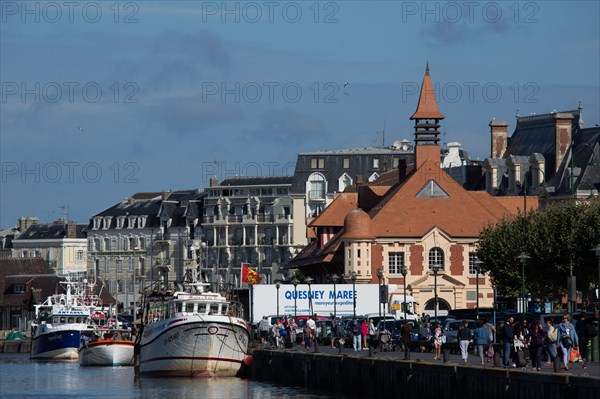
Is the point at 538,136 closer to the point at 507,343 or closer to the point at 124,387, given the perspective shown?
the point at 124,387

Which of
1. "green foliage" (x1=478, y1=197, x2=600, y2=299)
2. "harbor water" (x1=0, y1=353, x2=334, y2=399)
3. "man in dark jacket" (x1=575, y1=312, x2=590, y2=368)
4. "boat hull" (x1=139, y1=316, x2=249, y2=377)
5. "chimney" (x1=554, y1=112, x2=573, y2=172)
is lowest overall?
"harbor water" (x1=0, y1=353, x2=334, y2=399)

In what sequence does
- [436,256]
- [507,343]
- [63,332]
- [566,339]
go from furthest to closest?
[436,256]
[63,332]
[507,343]
[566,339]

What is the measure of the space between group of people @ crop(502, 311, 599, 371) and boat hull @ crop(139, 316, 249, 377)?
1086 inches

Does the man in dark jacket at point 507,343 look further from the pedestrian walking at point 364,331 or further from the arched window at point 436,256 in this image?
the arched window at point 436,256

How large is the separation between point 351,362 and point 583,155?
69.3 metres

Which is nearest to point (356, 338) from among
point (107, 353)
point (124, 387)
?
point (124, 387)

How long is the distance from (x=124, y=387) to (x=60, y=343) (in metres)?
46.7

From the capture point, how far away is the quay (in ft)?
173

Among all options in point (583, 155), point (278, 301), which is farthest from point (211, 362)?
point (583, 155)

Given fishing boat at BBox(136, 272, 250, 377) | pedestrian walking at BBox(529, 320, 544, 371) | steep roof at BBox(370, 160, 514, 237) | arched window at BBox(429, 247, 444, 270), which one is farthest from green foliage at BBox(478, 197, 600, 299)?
pedestrian walking at BBox(529, 320, 544, 371)

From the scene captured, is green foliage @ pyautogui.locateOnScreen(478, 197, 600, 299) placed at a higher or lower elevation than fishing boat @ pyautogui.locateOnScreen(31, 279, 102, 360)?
higher

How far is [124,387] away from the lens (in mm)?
89062

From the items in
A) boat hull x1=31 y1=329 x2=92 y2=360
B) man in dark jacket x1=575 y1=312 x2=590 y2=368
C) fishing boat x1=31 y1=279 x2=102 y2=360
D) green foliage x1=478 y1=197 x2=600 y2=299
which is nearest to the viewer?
man in dark jacket x1=575 y1=312 x2=590 y2=368

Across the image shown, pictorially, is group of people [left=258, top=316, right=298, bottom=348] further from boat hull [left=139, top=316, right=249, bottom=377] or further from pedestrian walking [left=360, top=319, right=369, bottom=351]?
pedestrian walking [left=360, top=319, right=369, bottom=351]
